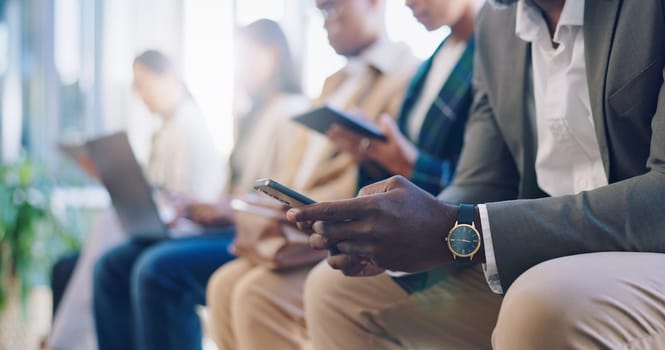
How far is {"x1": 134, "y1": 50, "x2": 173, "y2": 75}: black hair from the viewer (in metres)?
3.45

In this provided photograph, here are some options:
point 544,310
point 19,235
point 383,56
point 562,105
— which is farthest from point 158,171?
point 544,310

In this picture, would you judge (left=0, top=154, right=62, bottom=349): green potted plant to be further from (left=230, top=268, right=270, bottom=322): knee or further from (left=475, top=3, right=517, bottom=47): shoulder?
(left=475, top=3, right=517, bottom=47): shoulder

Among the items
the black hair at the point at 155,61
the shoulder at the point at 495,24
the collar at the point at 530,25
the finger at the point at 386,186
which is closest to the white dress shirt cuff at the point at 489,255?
the finger at the point at 386,186

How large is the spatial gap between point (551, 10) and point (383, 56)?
87cm

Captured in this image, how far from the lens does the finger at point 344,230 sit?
940 mm

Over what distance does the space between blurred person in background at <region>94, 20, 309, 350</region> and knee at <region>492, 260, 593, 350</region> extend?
4.71ft

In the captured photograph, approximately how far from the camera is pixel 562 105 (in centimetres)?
111

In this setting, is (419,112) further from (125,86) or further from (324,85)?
(125,86)

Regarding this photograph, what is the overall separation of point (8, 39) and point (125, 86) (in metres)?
1.16

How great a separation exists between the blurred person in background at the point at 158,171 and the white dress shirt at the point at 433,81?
0.99m

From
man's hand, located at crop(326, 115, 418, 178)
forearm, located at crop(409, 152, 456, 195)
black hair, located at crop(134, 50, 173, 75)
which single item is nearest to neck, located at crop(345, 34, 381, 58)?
man's hand, located at crop(326, 115, 418, 178)

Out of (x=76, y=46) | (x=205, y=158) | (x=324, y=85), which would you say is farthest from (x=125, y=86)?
(x=324, y=85)

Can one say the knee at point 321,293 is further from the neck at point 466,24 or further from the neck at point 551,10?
the neck at point 466,24

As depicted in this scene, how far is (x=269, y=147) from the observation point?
255 cm
